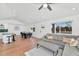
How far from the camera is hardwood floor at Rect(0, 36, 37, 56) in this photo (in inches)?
76.8

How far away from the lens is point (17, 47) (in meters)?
2.00

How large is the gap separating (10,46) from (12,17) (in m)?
0.56

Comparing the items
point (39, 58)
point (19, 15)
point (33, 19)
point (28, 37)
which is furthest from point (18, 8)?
point (39, 58)

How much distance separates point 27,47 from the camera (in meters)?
2.02

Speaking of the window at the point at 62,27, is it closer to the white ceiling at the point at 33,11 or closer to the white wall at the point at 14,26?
the white ceiling at the point at 33,11

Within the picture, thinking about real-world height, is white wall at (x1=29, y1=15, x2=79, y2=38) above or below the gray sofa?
above

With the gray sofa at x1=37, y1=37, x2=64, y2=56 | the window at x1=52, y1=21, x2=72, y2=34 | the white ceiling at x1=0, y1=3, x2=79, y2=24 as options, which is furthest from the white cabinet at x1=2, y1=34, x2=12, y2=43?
the window at x1=52, y1=21, x2=72, y2=34

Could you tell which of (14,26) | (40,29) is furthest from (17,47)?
(40,29)

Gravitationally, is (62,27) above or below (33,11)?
below

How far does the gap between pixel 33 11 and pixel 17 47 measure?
0.76 meters

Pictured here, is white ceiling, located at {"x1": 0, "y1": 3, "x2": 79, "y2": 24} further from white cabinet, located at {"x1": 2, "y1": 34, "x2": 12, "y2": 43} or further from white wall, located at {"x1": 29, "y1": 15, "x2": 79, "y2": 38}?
white cabinet, located at {"x1": 2, "y1": 34, "x2": 12, "y2": 43}

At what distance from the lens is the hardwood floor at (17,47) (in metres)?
1.95

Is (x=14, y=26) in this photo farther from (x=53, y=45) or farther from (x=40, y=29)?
(x=53, y=45)

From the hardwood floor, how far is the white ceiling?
0.39 meters
